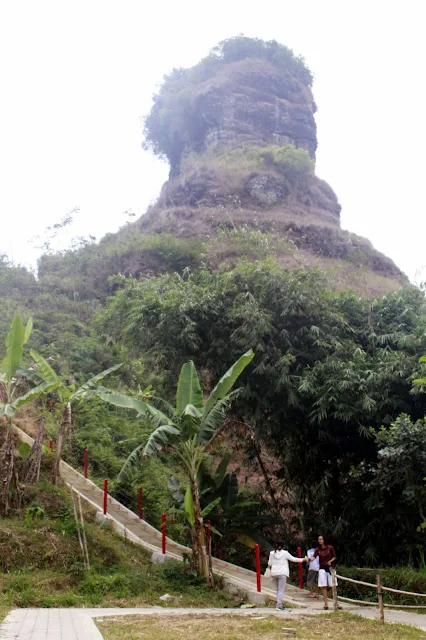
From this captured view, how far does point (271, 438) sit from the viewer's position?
46.3 feet

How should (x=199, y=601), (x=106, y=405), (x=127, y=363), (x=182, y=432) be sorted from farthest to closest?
(x=127, y=363) < (x=106, y=405) < (x=182, y=432) < (x=199, y=601)

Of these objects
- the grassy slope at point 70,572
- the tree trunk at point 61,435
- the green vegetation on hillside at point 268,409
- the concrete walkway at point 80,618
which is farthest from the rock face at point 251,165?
the concrete walkway at point 80,618

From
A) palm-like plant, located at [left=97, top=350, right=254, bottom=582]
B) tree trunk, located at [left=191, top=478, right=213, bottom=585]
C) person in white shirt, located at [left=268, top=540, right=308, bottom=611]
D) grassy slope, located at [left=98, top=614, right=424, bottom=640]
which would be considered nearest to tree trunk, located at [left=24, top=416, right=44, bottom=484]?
palm-like plant, located at [left=97, top=350, right=254, bottom=582]

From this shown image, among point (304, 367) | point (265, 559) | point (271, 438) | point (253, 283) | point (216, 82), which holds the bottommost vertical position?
point (265, 559)

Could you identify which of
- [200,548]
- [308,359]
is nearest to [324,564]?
[200,548]

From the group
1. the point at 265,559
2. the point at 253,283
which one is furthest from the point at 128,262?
the point at 265,559

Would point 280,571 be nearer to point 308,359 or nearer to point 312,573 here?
point 312,573

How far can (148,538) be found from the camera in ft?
40.8

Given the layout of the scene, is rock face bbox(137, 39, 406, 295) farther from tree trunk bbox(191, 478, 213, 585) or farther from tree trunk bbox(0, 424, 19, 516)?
tree trunk bbox(0, 424, 19, 516)

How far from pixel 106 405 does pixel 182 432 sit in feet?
36.4

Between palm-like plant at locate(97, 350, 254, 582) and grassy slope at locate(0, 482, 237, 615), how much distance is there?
62 centimetres

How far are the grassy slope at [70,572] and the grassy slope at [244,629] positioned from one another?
5.80ft

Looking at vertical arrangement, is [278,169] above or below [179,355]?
above

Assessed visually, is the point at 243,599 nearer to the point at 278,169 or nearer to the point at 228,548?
the point at 228,548
